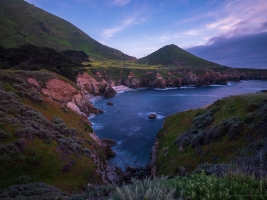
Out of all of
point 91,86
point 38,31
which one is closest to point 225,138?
point 91,86

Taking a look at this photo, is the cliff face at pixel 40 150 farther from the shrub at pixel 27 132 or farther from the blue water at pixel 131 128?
the blue water at pixel 131 128

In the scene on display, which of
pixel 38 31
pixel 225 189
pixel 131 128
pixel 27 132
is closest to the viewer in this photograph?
pixel 225 189

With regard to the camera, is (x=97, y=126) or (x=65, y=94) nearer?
(x=65, y=94)

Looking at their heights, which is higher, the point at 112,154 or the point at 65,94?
the point at 65,94

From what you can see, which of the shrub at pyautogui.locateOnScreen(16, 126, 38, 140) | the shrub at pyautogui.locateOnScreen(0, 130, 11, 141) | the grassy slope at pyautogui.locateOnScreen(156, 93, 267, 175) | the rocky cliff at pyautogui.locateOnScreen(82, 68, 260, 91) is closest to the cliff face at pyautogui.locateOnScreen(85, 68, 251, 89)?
the rocky cliff at pyautogui.locateOnScreen(82, 68, 260, 91)

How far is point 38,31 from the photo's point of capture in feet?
457

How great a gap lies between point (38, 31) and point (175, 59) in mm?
117829

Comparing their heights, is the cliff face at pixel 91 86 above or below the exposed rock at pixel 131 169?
above

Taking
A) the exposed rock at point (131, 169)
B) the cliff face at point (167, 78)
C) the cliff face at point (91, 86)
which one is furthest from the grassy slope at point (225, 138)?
the cliff face at point (167, 78)

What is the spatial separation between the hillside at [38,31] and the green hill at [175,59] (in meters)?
43.1

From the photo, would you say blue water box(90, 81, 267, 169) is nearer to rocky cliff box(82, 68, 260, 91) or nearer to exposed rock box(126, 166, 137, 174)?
exposed rock box(126, 166, 137, 174)

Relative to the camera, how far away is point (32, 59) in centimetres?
5428

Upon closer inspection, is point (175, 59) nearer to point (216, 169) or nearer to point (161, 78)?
point (161, 78)

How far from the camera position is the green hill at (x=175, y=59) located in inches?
6191
